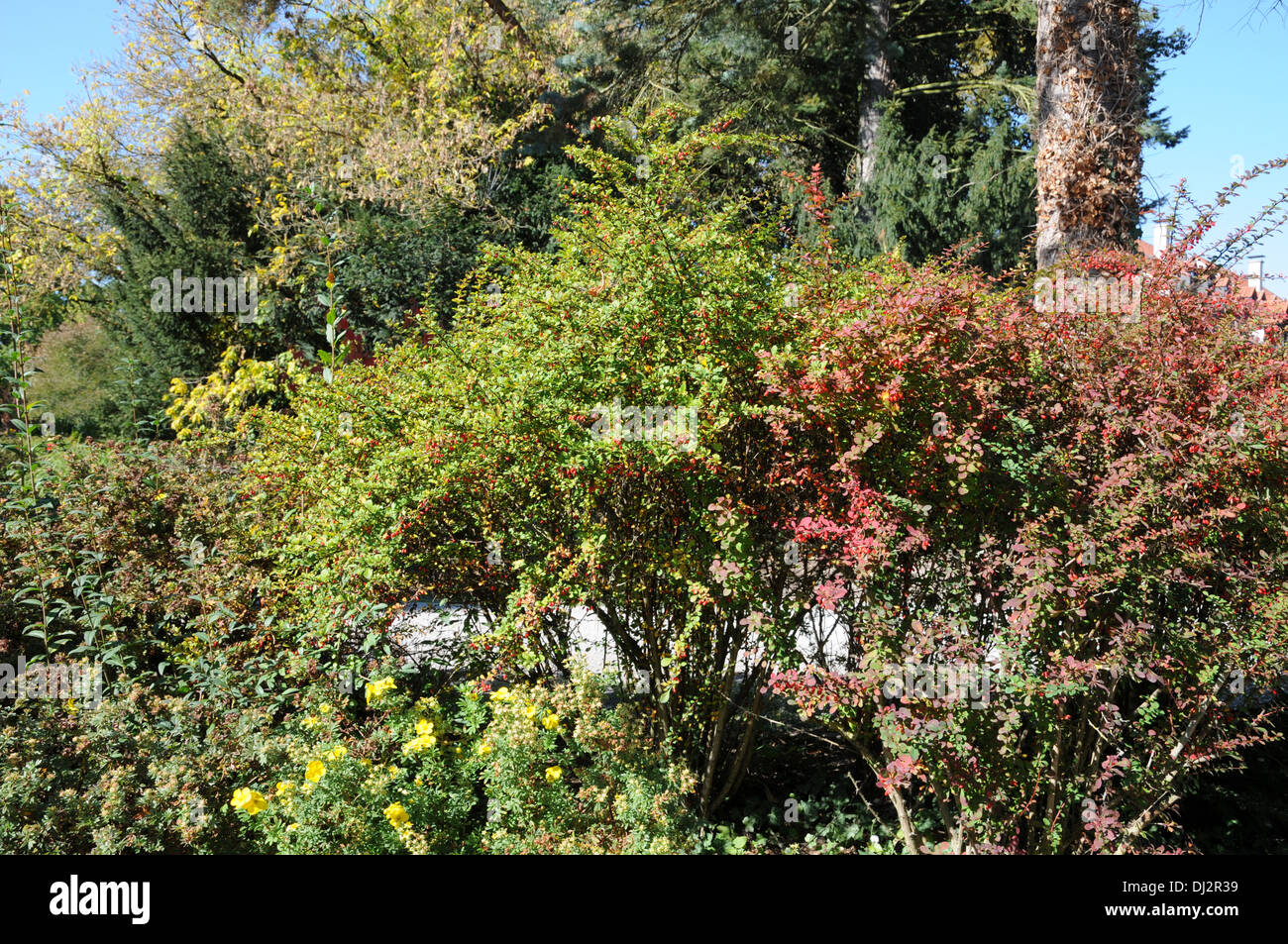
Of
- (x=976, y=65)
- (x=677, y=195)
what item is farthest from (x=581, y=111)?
(x=677, y=195)

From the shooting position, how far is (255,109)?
13.7m

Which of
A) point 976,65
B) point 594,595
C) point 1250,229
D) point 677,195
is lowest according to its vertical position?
point 594,595

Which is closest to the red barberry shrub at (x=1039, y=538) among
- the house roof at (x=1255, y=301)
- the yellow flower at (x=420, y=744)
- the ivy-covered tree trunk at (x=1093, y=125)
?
the house roof at (x=1255, y=301)

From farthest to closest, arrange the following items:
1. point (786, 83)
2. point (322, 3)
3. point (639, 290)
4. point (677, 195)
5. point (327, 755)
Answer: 1. point (322, 3)
2. point (786, 83)
3. point (677, 195)
4. point (639, 290)
5. point (327, 755)

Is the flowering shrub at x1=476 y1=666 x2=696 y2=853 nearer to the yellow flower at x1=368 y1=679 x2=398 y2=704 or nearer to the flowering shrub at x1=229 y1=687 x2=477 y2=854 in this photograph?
the flowering shrub at x1=229 y1=687 x2=477 y2=854

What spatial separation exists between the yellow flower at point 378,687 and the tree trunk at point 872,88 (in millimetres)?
11164

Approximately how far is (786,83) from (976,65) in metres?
5.08

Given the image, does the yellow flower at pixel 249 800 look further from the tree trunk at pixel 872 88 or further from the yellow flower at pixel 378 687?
the tree trunk at pixel 872 88

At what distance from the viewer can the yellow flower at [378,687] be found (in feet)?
11.4

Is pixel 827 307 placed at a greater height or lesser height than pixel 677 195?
lesser

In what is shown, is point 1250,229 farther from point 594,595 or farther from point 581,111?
point 581,111

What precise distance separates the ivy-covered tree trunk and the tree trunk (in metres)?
6.43

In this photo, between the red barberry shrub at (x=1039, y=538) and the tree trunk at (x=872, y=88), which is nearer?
the red barberry shrub at (x=1039, y=538)

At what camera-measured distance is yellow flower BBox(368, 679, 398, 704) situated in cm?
346
